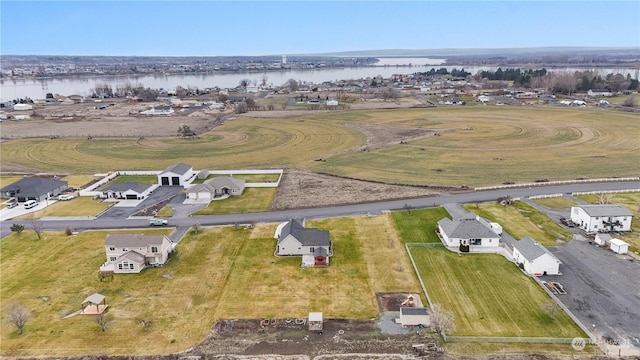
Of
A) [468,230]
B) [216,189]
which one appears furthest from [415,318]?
[216,189]

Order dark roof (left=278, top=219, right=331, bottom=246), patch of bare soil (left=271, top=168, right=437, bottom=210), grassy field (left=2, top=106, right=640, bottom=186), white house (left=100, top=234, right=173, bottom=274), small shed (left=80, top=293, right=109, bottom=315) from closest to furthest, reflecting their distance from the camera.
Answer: small shed (left=80, top=293, right=109, bottom=315) < white house (left=100, top=234, right=173, bottom=274) < dark roof (left=278, top=219, right=331, bottom=246) < patch of bare soil (left=271, top=168, right=437, bottom=210) < grassy field (left=2, top=106, right=640, bottom=186)

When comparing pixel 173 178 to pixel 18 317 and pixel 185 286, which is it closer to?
pixel 185 286

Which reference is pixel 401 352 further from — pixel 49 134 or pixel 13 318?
pixel 49 134

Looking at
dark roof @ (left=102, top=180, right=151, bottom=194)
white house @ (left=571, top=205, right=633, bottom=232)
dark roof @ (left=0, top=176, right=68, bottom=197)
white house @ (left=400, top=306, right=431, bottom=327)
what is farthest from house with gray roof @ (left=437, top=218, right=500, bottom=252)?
dark roof @ (left=0, top=176, right=68, bottom=197)

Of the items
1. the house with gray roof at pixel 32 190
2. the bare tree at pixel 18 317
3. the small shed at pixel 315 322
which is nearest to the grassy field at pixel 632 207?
the small shed at pixel 315 322

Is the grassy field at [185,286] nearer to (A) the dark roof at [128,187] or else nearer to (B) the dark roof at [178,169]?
(A) the dark roof at [128,187]

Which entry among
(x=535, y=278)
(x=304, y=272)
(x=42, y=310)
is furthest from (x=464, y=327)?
(x=42, y=310)

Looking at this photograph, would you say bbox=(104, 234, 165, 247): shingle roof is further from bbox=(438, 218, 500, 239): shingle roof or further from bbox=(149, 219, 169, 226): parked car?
bbox=(438, 218, 500, 239): shingle roof
